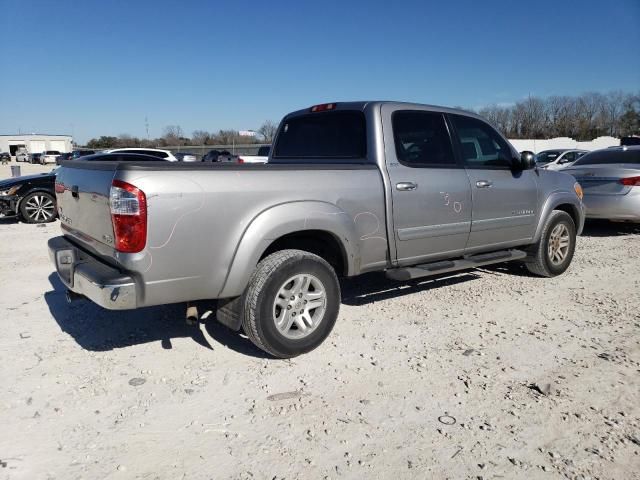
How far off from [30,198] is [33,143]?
109 m

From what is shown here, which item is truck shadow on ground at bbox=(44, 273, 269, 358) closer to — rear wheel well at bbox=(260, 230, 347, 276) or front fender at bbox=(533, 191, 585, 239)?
rear wheel well at bbox=(260, 230, 347, 276)

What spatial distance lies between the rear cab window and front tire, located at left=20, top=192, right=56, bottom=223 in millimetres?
7094

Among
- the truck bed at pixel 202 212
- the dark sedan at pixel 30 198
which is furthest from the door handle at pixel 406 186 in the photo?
the dark sedan at pixel 30 198

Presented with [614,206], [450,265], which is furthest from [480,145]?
[614,206]

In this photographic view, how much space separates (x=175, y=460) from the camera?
2.51 m

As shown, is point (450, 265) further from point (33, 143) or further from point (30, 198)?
point (33, 143)

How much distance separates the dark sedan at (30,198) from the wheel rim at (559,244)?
304 inches

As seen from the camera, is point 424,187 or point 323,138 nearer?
point 424,187

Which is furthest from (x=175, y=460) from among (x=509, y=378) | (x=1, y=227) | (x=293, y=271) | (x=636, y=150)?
(x=636, y=150)

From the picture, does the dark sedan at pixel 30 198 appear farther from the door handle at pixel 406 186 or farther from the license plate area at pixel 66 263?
the door handle at pixel 406 186

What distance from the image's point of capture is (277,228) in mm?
3455

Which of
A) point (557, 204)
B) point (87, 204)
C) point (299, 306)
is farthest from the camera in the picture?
point (557, 204)

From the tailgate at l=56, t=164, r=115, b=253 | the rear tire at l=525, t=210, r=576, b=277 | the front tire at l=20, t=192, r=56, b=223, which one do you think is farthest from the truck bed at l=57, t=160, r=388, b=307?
the front tire at l=20, t=192, r=56, b=223

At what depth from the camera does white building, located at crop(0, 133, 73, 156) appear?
3974 inches
